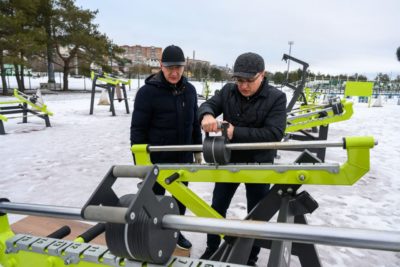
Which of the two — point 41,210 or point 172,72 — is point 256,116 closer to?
point 172,72

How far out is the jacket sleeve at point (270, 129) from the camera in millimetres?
2008

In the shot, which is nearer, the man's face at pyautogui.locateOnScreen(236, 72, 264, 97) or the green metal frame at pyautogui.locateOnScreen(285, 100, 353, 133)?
the man's face at pyautogui.locateOnScreen(236, 72, 264, 97)

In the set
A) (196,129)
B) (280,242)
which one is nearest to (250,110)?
(196,129)

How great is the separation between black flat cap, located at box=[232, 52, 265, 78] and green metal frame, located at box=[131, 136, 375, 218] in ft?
2.17

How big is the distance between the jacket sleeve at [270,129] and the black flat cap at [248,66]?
10.9 inches

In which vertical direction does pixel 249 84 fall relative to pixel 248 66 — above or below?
below

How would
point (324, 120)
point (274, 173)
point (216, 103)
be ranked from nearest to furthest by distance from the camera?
1. point (274, 173)
2. point (216, 103)
3. point (324, 120)

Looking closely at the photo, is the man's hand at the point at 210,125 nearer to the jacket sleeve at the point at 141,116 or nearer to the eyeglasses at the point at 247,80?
the eyeglasses at the point at 247,80

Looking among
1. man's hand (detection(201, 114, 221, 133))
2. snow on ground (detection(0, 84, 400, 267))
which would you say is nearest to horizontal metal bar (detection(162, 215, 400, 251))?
man's hand (detection(201, 114, 221, 133))

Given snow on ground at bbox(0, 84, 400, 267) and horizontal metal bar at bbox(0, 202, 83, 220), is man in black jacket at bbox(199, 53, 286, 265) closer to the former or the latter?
horizontal metal bar at bbox(0, 202, 83, 220)

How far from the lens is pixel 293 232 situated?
0.85m

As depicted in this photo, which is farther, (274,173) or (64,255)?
(274,173)

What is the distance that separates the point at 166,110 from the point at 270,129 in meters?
0.92

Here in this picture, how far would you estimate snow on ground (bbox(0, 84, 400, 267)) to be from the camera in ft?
10.5
